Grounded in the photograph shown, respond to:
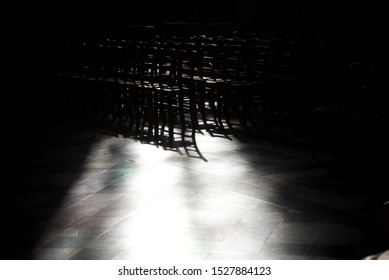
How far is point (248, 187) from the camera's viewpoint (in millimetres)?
4598

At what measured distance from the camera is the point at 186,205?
13.7ft

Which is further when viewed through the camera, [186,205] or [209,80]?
[209,80]

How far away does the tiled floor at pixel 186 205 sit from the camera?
340 cm

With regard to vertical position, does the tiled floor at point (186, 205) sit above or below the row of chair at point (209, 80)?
below

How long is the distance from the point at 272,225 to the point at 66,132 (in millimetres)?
4107

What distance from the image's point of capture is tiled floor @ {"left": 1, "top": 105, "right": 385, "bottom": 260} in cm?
340

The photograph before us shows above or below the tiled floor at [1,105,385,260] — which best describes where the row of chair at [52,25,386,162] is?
above

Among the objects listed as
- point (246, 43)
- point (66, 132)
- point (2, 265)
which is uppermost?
point (246, 43)

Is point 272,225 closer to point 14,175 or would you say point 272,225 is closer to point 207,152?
point 207,152

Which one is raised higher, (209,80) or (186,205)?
(209,80)

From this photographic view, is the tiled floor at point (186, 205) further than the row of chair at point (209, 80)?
No

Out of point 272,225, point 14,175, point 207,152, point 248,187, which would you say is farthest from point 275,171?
point 14,175

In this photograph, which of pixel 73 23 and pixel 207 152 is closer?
pixel 207 152

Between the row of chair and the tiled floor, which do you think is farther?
the row of chair
